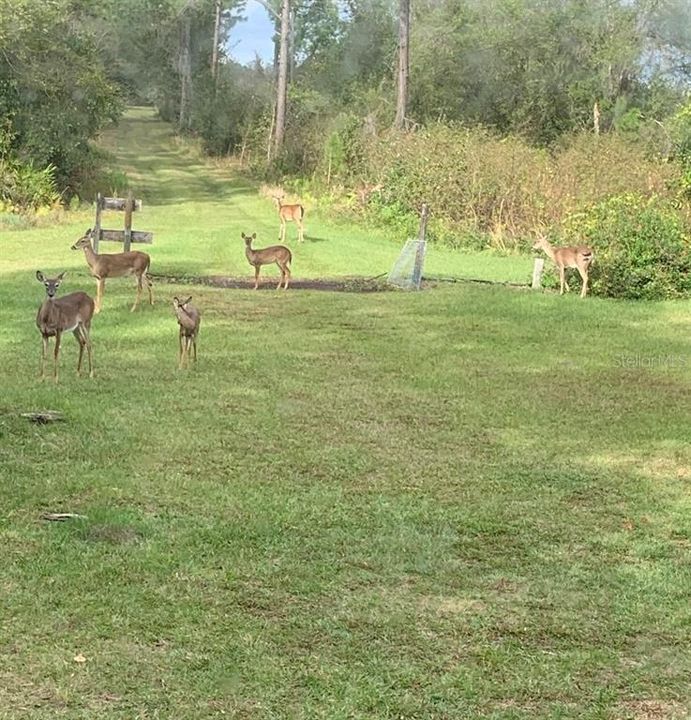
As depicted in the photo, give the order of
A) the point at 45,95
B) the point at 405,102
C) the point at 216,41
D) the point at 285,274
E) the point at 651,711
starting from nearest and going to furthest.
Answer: the point at 651,711 → the point at 285,274 → the point at 45,95 → the point at 405,102 → the point at 216,41

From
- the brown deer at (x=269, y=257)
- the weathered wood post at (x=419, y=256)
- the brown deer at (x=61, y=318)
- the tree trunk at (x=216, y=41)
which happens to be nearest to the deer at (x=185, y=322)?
the brown deer at (x=61, y=318)

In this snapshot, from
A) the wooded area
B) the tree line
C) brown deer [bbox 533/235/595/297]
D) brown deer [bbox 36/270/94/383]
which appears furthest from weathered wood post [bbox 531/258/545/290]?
the tree line

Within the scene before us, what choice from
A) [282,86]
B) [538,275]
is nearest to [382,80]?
[282,86]

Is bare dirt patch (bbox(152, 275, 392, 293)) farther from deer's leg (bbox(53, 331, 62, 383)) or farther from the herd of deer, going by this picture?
deer's leg (bbox(53, 331, 62, 383))

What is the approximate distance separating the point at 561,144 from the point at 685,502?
74.7 feet

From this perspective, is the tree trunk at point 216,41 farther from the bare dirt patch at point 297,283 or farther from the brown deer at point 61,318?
the brown deer at point 61,318

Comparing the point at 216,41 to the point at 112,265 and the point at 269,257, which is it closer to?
the point at 269,257

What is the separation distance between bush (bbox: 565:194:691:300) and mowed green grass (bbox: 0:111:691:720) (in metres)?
4.44

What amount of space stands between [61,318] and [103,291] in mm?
5158

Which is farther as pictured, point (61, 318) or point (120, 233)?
point (120, 233)

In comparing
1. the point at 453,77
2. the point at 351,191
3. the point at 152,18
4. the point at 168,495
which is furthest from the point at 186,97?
the point at 168,495

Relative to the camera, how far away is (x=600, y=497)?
616 centimetres

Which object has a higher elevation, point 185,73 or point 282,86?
point 185,73

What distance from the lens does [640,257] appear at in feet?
50.3
